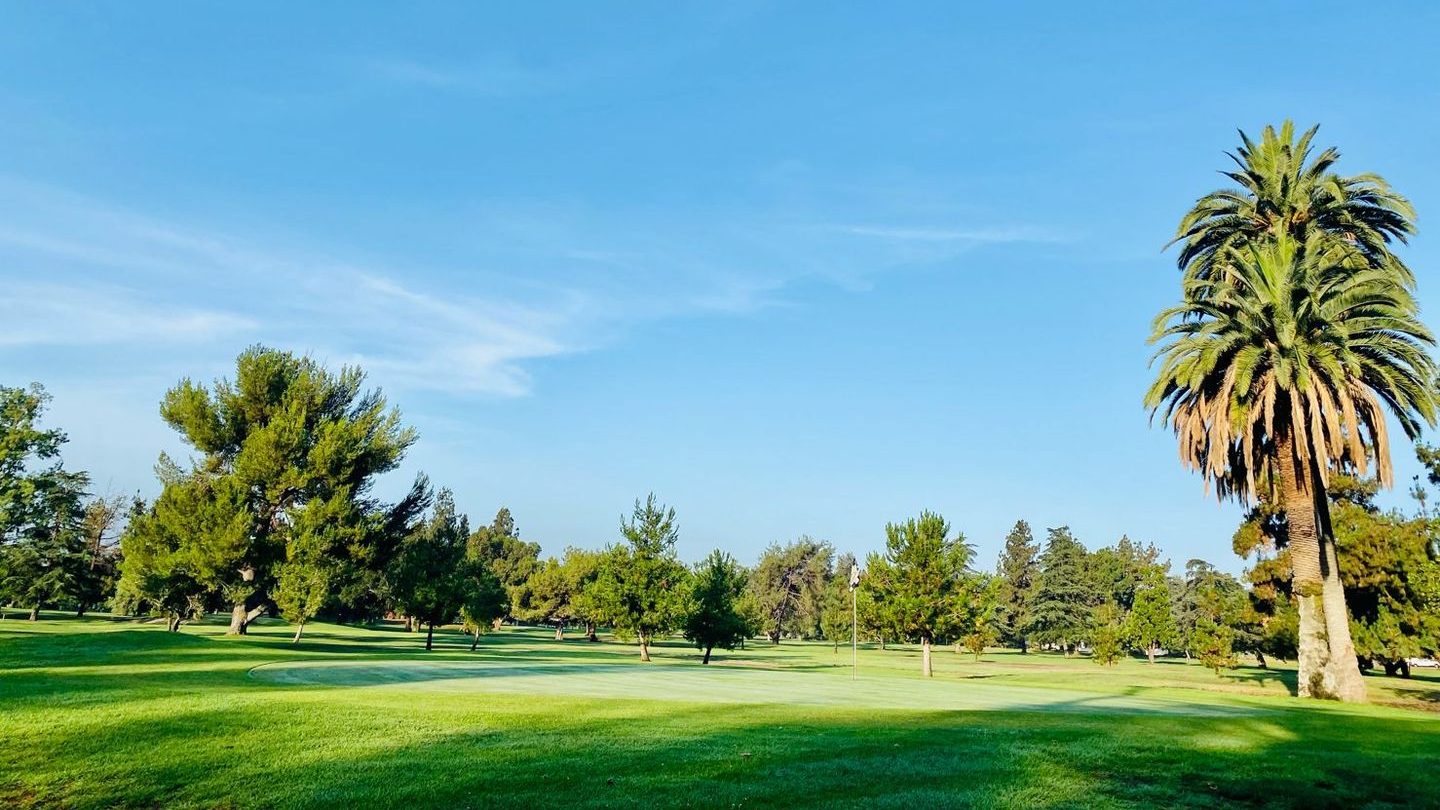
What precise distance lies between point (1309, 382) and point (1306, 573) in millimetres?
8237

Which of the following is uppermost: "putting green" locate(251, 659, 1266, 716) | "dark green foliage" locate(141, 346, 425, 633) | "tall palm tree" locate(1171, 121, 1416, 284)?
"tall palm tree" locate(1171, 121, 1416, 284)

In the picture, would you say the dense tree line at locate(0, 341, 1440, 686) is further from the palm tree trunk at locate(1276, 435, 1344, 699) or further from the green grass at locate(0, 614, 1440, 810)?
the green grass at locate(0, 614, 1440, 810)

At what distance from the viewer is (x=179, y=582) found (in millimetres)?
58312

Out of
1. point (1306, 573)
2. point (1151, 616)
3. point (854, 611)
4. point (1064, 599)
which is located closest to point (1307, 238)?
point (1306, 573)

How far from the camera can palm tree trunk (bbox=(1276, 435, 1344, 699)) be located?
33.7 metres

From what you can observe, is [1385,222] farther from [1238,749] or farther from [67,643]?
[67,643]

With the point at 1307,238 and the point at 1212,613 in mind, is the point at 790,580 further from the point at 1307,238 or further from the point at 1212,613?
the point at 1307,238

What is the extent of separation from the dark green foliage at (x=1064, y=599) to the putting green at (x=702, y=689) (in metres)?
105

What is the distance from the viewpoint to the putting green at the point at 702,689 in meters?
23.9

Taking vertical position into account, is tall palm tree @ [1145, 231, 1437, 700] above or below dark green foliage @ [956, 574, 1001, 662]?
above

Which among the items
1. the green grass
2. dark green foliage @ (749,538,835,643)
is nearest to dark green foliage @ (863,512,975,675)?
the green grass

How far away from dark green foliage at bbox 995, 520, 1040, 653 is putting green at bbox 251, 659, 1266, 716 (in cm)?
9940

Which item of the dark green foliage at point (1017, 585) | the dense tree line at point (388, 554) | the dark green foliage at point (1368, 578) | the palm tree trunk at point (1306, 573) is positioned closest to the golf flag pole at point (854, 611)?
the dense tree line at point (388, 554)

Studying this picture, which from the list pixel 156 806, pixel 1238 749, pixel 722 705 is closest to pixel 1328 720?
pixel 1238 749
